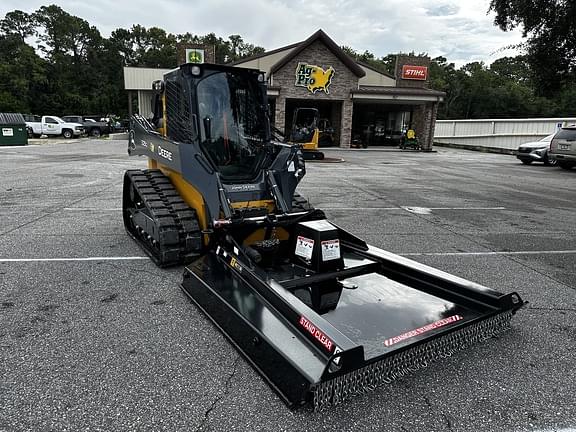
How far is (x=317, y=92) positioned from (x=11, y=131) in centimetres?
1885

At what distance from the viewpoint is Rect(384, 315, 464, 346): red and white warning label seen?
2.71 m

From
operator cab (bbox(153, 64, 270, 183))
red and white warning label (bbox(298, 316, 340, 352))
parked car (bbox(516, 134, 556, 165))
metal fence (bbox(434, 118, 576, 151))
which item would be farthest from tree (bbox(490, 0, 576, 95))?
metal fence (bbox(434, 118, 576, 151))

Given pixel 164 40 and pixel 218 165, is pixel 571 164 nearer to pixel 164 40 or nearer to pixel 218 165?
pixel 218 165

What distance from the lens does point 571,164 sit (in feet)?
58.5

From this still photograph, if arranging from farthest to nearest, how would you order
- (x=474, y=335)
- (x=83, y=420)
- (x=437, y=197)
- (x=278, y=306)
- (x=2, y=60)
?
(x=2, y=60) < (x=437, y=197) < (x=474, y=335) < (x=278, y=306) < (x=83, y=420)

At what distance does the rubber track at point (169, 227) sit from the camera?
469 cm

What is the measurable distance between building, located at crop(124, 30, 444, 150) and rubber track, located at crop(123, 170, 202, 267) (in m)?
22.0

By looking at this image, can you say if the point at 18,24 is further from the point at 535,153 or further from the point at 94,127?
the point at 535,153

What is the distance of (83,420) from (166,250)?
246 centimetres

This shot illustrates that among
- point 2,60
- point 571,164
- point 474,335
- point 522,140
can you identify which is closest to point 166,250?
point 474,335

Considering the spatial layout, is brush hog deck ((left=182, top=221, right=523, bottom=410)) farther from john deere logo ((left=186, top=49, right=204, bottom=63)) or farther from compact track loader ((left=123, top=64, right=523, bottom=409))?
john deere logo ((left=186, top=49, right=204, bottom=63))

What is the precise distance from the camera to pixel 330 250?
3752 millimetres

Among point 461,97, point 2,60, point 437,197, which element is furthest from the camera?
point 461,97

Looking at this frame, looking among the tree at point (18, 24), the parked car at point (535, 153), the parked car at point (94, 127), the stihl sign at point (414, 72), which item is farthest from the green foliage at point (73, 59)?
the parked car at point (535, 153)
